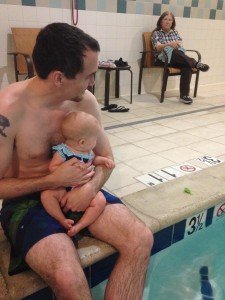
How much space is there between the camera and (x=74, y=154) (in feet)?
4.12

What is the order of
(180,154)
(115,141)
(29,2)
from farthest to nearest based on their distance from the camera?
1. (29,2)
2. (115,141)
3. (180,154)

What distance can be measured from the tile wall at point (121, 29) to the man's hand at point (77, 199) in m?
3.02

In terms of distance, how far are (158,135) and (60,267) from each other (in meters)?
2.27

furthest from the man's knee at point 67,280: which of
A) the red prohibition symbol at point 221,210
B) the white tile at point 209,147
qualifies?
the white tile at point 209,147

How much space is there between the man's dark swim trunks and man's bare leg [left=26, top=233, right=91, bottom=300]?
4 centimetres

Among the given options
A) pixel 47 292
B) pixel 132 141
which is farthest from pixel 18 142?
pixel 132 141

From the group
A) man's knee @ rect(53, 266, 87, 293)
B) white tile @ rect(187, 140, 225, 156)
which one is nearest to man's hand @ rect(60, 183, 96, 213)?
man's knee @ rect(53, 266, 87, 293)

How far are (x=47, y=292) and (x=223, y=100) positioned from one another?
14.3 ft

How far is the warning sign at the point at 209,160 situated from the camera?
243cm

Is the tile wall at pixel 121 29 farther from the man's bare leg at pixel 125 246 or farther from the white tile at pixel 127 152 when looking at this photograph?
the man's bare leg at pixel 125 246

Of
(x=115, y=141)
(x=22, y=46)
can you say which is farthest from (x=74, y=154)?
(x=22, y=46)

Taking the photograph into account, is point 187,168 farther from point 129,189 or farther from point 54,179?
point 54,179

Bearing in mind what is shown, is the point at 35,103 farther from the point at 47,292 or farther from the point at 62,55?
the point at 47,292

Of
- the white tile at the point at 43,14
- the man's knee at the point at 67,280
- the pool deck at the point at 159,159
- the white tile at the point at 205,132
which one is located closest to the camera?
the man's knee at the point at 67,280
